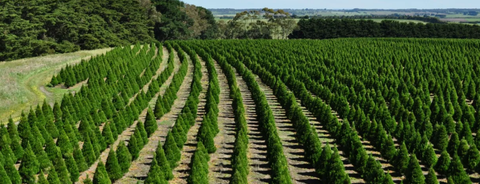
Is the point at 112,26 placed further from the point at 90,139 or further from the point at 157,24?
the point at 90,139

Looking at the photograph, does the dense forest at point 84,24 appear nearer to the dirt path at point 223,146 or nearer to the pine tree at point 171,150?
the dirt path at point 223,146

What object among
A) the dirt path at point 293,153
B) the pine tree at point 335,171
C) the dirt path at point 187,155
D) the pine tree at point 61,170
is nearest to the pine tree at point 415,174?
the pine tree at point 335,171

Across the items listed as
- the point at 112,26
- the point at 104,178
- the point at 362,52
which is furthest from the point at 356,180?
the point at 112,26

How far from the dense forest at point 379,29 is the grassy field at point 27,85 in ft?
197

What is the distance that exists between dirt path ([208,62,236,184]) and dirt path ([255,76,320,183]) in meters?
2.20

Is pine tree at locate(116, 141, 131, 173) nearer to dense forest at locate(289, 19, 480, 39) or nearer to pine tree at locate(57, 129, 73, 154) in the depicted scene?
pine tree at locate(57, 129, 73, 154)

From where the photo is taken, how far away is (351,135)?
1880cm

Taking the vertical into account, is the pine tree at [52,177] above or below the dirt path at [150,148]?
above

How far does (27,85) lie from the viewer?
122 feet

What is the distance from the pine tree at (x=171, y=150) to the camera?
17688mm

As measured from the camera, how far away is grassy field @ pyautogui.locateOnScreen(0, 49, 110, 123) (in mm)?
28547

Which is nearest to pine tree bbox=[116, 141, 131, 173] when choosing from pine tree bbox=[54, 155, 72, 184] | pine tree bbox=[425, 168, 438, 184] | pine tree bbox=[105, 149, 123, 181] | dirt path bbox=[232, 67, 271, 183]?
pine tree bbox=[105, 149, 123, 181]

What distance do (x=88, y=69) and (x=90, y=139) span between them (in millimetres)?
22626

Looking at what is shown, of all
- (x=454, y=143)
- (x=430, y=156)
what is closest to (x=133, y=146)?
(x=430, y=156)
